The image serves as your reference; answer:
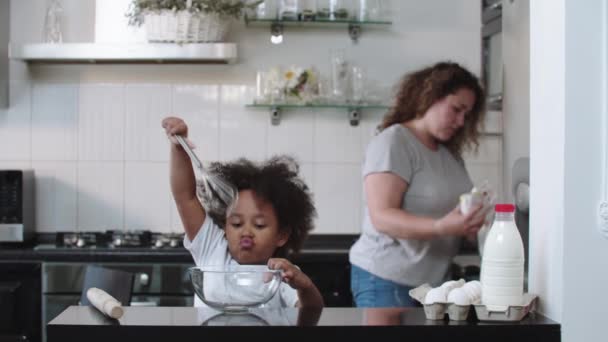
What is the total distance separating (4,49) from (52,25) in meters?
0.22

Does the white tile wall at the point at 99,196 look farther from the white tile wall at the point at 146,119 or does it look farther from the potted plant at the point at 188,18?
the potted plant at the point at 188,18

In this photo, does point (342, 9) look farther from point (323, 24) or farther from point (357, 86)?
point (357, 86)

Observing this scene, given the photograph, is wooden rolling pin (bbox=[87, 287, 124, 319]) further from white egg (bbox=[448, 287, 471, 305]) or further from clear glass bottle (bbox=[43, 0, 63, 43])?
clear glass bottle (bbox=[43, 0, 63, 43])

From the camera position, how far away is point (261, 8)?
3.48m

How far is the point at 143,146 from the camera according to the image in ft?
11.9

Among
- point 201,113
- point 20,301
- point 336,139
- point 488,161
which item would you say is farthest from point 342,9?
point 20,301

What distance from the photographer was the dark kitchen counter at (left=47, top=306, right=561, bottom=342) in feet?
4.46

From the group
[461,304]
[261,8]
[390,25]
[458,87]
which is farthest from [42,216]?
[461,304]

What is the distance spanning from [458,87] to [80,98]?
1.64 meters

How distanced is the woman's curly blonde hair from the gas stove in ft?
3.40

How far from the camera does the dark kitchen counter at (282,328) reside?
1.36m

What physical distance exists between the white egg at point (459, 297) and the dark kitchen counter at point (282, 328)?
32 mm

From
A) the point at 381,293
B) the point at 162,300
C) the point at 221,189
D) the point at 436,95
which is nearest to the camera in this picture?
the point at 221,189

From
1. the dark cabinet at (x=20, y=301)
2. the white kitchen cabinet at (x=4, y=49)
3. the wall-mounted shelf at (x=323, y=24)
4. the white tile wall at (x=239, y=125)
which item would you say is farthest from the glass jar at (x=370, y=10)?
the dark cabinet at (x=20, y=301)
